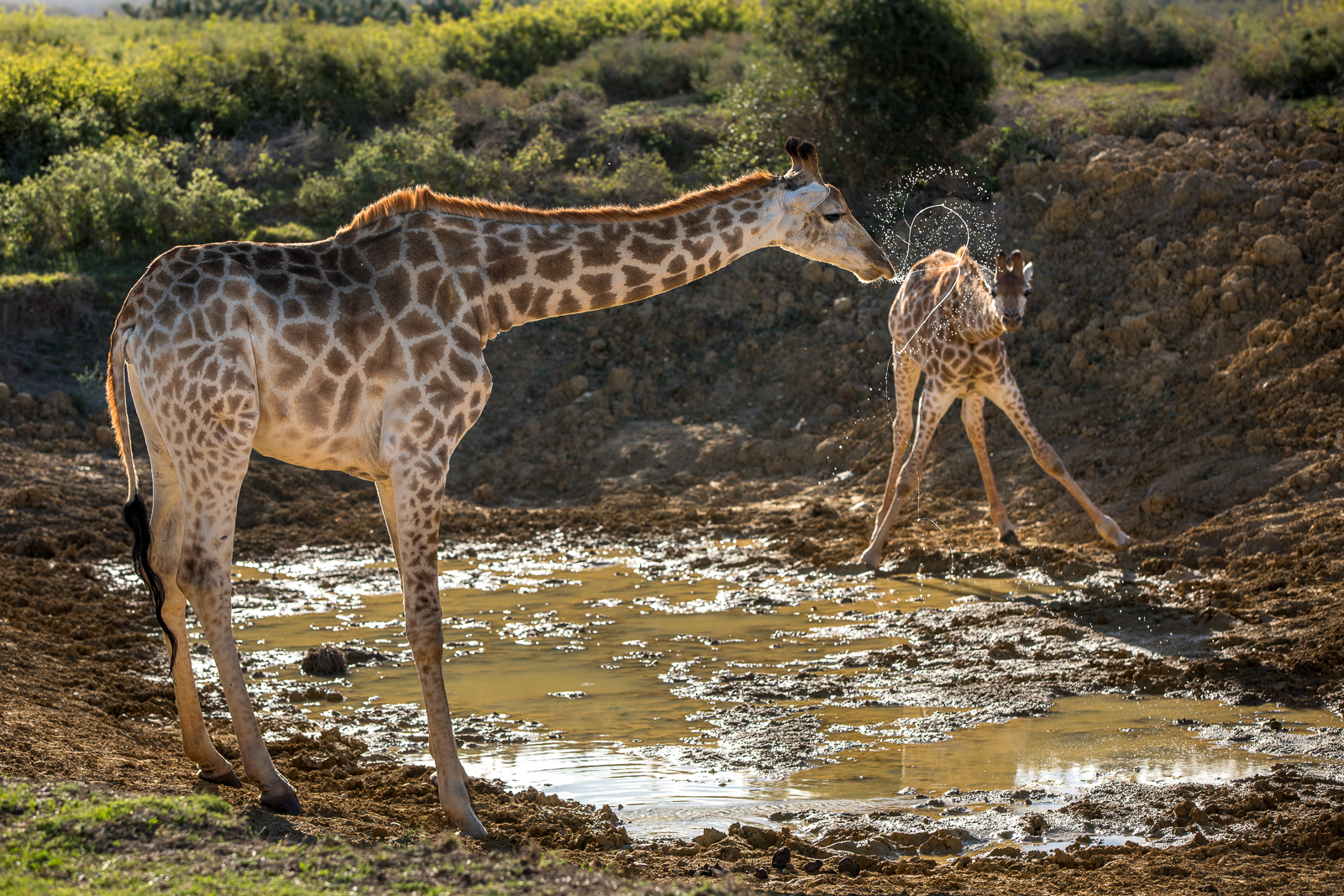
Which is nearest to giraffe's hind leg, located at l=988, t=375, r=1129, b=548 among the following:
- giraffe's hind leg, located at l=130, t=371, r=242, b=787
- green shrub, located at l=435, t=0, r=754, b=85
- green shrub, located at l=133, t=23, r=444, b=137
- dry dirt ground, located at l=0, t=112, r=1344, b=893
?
dry dirt ground, located at l=0, t=112, r=1344, b=893

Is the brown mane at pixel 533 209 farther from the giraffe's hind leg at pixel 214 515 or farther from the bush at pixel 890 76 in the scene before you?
the bush at pixel 890 76

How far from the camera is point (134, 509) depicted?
17.5 feet

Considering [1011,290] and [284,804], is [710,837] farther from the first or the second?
[1011,290]

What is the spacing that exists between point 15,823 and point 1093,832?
4.29 m

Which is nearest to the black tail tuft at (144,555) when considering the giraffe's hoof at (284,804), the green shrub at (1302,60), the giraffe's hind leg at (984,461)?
the giraffe's hoof at (284,804)

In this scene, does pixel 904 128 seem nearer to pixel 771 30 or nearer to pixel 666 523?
pixel 771 30

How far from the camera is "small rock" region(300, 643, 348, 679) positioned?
7.78 metres

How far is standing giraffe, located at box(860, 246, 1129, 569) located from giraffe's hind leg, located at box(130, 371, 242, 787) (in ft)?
19.7

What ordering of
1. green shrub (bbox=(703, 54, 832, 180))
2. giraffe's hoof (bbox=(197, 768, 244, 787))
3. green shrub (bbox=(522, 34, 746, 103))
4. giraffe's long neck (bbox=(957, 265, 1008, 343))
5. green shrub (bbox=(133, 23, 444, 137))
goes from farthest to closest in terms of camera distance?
1. green shrub (bbox=(522, 34, 746, 103))
2. green shrub (bbox=(133, 23, 444, 137))
3. green shrub (bbox=(703, 54, 832, 180))
4. giraffe's long neck (bbox=(957, 265, 1008, 343))
5. giraffe's hoof (bbox=(197, 768, 244, 787))

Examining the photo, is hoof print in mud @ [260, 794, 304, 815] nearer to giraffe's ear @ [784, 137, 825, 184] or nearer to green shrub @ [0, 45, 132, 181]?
giraffe's ear @ [784, 137, 825, 184]

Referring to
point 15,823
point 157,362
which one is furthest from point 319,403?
point 15,823

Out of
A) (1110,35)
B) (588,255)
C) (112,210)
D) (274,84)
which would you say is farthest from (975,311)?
(274,84)

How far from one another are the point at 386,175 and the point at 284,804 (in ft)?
44.0

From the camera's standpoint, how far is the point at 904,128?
619 inches
